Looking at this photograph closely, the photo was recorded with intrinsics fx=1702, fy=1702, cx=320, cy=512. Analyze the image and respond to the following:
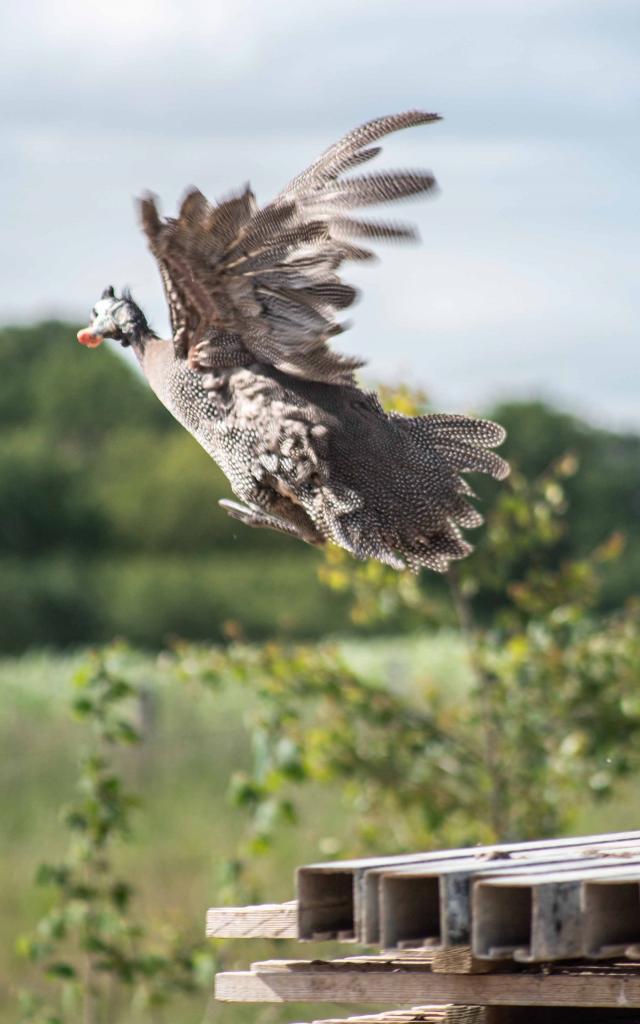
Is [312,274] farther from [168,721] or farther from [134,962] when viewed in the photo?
[168,721]

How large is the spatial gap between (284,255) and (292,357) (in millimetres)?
258

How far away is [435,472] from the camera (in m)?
4.71

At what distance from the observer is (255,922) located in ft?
13.0

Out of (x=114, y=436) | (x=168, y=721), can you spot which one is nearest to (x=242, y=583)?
(x=114, y=436)

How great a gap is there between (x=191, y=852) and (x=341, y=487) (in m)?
8.16

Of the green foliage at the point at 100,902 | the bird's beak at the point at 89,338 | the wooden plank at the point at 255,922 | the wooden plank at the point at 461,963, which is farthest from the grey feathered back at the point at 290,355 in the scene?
the green foliage at the point at 100,902

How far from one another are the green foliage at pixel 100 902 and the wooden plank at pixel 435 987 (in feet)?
10.7

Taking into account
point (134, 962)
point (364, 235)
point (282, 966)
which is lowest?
point (282, 966)

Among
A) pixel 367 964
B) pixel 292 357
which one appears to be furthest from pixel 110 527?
pixel 367 964

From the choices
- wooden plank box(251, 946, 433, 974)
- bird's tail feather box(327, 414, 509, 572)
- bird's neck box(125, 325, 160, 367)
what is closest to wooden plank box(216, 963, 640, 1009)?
wooden plank box(251, 946, 433, 974)

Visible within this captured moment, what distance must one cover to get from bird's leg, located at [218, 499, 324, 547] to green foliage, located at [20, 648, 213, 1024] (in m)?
2.56

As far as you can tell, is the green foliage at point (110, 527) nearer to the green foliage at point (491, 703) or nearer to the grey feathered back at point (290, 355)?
the green foliage at point (491, 703)

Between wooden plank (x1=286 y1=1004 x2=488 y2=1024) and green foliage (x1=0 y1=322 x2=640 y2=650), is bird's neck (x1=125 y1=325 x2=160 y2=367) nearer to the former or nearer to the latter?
wooden plank (x1=286 y1=1004 x2=488 y2=1024)

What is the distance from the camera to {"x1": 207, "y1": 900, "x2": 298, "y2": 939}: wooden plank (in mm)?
3846
